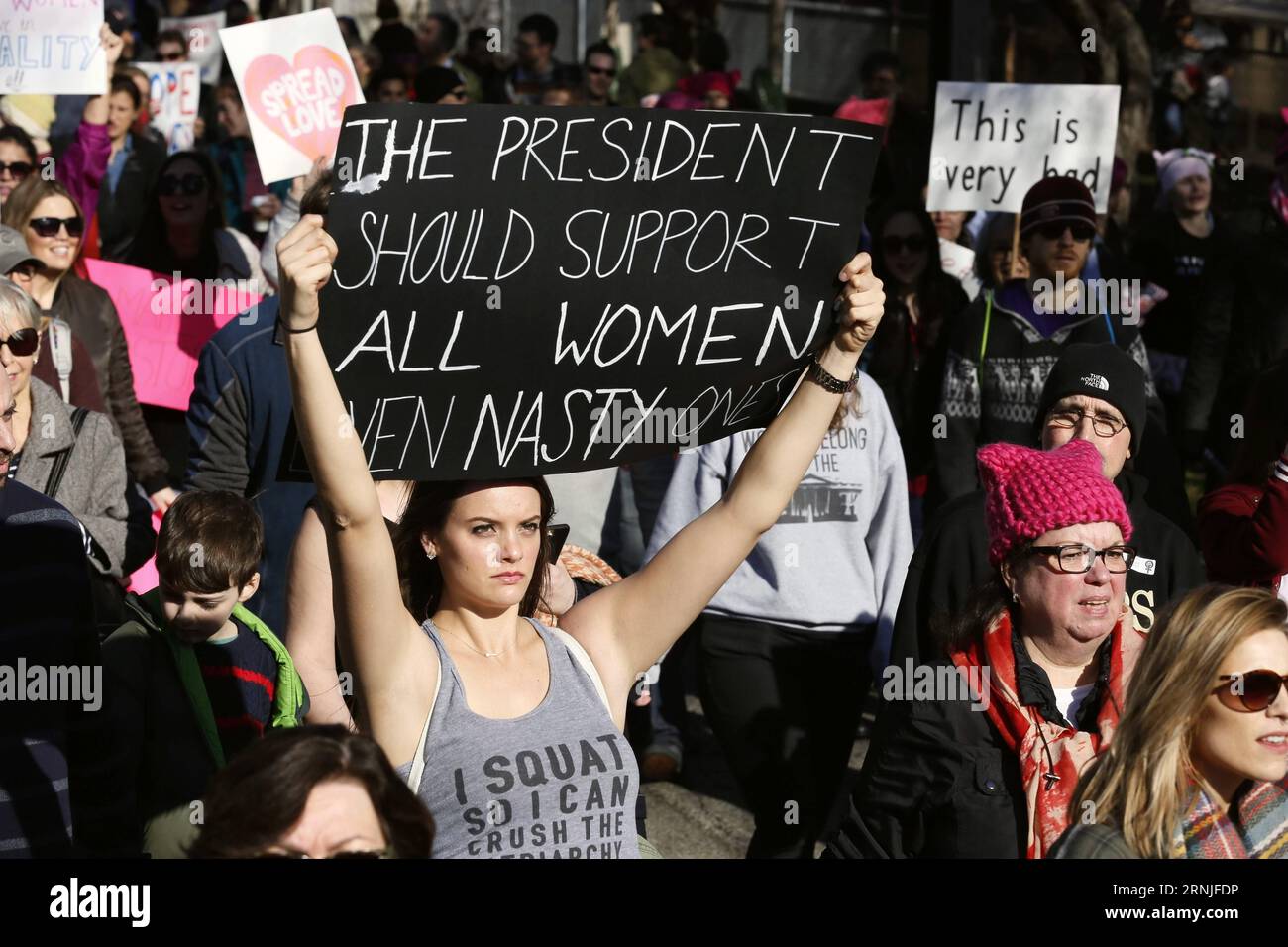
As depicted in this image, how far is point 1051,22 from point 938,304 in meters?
16.7

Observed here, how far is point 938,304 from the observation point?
25.3 ft

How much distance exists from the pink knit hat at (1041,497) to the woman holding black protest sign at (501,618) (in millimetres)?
659

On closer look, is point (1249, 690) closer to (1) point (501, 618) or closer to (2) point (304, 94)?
(1) point (501, 618)

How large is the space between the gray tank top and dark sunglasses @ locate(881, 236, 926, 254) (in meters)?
4.52

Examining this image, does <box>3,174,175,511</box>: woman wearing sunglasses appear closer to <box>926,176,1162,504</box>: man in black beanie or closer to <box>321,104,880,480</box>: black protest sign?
<box>926,176,1162,504</box>: man in black beanie

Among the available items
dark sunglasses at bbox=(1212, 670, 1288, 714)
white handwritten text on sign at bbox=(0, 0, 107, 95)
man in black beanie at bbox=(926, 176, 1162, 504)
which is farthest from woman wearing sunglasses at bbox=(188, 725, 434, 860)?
white handwritten text on sign at bbox=(0, 0, 107, 95)

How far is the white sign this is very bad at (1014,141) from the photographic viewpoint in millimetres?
8289

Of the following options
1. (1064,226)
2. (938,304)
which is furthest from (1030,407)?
(938,304)

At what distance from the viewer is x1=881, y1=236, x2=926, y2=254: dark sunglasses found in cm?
770

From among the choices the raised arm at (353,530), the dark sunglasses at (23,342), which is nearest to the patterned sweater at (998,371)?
the dark sunglasses at (23,342)

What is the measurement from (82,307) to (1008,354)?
330 cm

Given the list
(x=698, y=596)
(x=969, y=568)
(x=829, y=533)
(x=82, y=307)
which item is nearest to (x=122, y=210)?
(x=82, y=307)

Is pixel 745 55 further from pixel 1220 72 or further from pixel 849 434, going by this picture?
pixel 849 434

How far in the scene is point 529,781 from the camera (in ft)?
10.9
